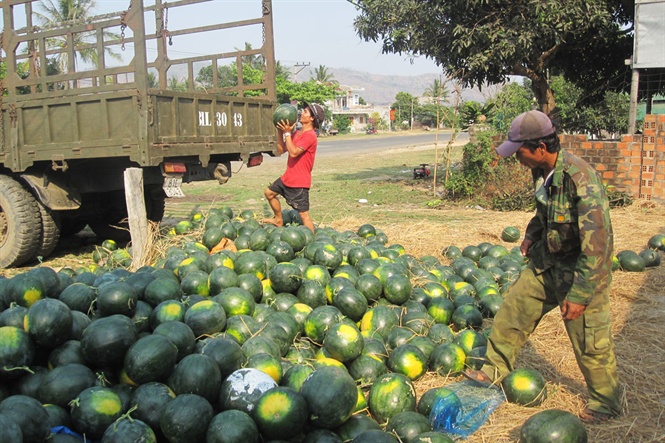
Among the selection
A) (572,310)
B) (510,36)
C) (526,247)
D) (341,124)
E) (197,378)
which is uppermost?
(510,36)

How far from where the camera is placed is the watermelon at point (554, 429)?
359 cm

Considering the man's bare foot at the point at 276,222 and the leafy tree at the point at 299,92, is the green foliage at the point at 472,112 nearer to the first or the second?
the man's bare foot at the point at 276,222

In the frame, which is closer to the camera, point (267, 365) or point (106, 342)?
point (106, 342)

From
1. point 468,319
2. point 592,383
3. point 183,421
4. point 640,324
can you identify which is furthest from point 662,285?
point 183,421

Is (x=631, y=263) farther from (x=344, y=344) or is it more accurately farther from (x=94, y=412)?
(x=94, y=412)

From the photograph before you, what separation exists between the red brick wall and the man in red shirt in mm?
8306

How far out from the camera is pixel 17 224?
884cm

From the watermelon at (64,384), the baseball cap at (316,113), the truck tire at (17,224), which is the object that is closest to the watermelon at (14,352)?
the watermelon at (64,384)

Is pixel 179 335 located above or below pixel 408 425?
above

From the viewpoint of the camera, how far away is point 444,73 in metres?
16.7

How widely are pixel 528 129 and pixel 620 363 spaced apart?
247 cm

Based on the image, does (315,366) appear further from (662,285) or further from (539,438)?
(662,285)

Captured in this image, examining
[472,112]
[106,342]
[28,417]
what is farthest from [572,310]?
[472,112]

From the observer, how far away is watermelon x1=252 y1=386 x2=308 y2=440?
3.41 meters
